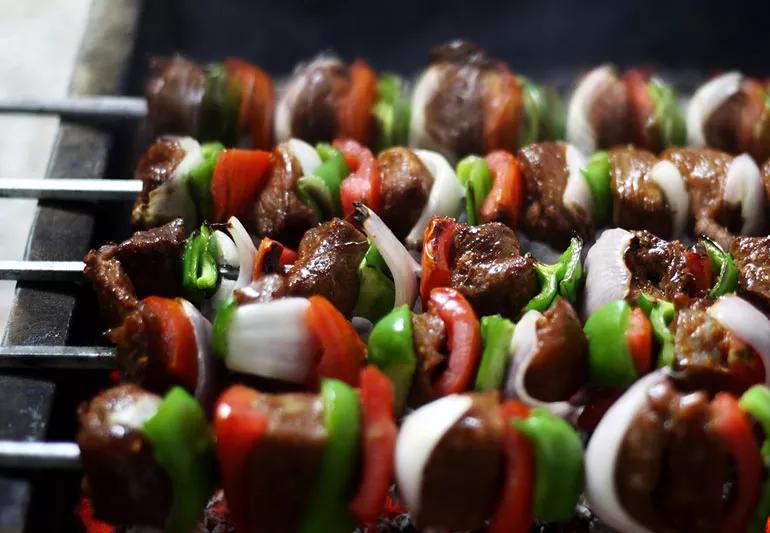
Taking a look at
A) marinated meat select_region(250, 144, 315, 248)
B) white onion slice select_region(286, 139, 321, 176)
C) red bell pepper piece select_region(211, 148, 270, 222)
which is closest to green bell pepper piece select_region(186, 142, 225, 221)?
red bell pepper piece select_region(211, 148, 270, 222)

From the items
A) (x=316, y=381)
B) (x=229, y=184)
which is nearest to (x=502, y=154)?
(x=229, y=184)

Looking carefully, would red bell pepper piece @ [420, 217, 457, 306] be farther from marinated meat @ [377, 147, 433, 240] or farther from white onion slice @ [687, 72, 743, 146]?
white onion slice @ [687, 72, 743, 146]

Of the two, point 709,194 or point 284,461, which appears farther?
point 709,194

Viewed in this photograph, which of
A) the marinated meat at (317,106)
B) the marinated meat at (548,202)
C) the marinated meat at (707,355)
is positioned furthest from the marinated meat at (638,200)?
the marinated meat at (317,106)

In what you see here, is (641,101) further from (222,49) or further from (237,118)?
(222,49)

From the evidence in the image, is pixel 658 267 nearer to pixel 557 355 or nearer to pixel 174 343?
pixel 557 355

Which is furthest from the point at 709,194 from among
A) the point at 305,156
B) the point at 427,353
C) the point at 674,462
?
the point at 305,156

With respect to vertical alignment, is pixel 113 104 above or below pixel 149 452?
above
